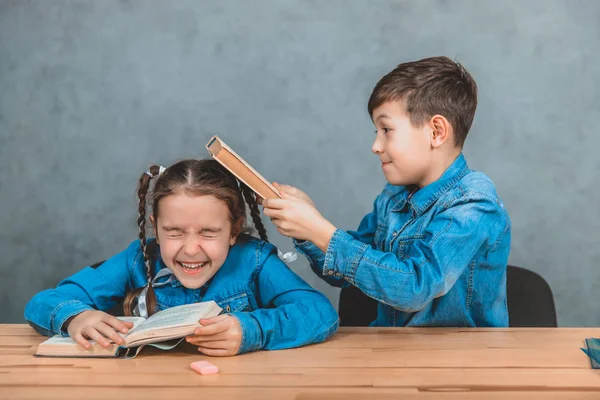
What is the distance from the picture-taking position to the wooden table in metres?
1.46

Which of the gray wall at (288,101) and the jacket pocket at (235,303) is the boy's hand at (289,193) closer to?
the jacket pocket at (235,303)

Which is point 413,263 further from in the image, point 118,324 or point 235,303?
point 118,324

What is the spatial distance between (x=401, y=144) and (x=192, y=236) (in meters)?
0.62

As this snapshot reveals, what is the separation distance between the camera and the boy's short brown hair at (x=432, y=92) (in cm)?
214

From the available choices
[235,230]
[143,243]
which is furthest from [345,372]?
[143,243]

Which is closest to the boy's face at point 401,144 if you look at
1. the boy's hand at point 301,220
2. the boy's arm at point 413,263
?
the boy's arm at point 413,263

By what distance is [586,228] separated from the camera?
338cm

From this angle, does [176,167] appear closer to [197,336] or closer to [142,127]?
[197,336]

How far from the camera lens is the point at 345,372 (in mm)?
1584

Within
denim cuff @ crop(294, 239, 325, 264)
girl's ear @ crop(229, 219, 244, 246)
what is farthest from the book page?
denim cuff @ crop(294, 239, 325, 264)

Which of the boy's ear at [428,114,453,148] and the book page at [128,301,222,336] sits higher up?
the boy's ear at [428,114,453,148]

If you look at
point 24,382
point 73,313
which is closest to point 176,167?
point 73,313

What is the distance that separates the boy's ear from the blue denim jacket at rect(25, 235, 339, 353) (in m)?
0.54

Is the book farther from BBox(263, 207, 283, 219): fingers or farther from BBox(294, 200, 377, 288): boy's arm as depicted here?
BBox(294, 200, 377, 288): boy's arm
